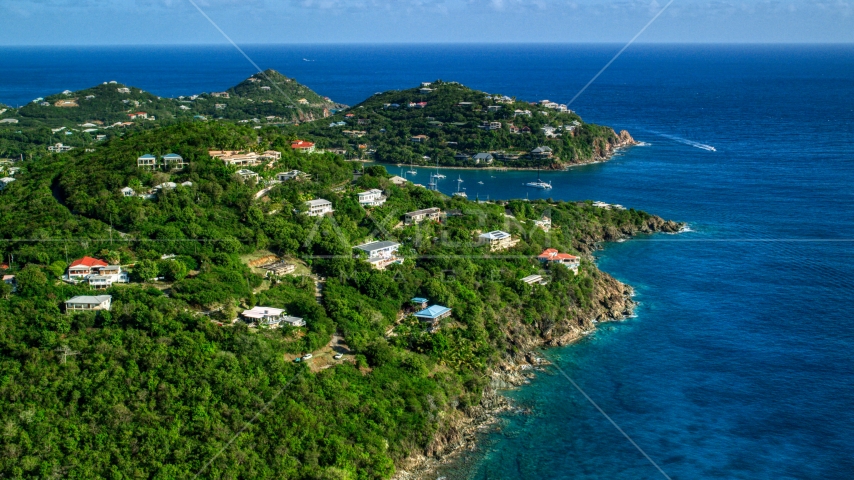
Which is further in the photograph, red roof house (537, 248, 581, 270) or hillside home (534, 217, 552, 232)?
hillside home (534, 217, 552, 232)

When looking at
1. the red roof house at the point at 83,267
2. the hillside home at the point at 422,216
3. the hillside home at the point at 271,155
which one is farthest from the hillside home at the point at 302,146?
the red roof house at the point at 83,267

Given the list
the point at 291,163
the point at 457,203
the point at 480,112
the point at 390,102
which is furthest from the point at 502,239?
the point at 390,102

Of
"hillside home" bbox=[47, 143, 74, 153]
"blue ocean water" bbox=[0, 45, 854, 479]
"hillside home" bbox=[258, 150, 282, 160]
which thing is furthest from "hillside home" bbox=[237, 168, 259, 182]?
"hillside home" bbox=[47, 143, 74, 153]

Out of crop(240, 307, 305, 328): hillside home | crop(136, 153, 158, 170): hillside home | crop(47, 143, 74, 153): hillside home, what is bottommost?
crop(47, 143, 74, 153): hillside home

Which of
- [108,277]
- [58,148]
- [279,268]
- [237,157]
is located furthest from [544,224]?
[58,148]

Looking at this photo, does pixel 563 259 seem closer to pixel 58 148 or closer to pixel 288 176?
pixel 288 176

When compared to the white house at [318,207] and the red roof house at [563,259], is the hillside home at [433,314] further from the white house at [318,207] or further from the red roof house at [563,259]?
the white house at [318,207]

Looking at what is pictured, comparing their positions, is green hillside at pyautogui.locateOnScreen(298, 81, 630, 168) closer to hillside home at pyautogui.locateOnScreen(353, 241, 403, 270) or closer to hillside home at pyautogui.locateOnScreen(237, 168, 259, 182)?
hillside home at pyautogui.locateOnScreen(237, 168, 259, 182)

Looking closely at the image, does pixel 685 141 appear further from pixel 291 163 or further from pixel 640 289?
pixel 291 163
